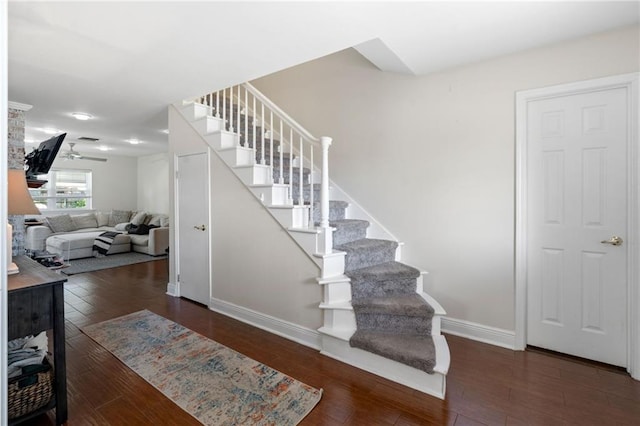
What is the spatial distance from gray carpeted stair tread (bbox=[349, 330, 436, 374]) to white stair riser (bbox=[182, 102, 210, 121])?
2.84 metres

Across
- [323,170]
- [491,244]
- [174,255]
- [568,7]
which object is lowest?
[174,255]

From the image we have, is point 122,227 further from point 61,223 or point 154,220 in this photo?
point 61,223

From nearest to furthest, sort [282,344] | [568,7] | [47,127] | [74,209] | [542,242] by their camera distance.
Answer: [568,7] → [542,242] → [282,344] → [47,127] → [74,209]

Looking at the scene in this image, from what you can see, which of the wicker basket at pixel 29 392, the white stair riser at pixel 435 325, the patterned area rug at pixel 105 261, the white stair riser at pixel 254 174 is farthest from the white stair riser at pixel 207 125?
the patterned area rug at pixel 105 261

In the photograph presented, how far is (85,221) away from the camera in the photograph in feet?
24.0

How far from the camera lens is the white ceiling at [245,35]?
1796 millimetres

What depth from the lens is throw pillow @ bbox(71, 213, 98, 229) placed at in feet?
23.6

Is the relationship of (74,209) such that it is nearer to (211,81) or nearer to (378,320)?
(211,81)

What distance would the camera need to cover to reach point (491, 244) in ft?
8.39

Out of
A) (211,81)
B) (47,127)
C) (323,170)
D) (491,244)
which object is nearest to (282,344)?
(323,170)

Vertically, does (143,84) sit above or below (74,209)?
above

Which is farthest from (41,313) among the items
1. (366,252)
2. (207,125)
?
(207,125)

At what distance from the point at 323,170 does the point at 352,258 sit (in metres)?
0.80

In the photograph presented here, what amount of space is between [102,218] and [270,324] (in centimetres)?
696
